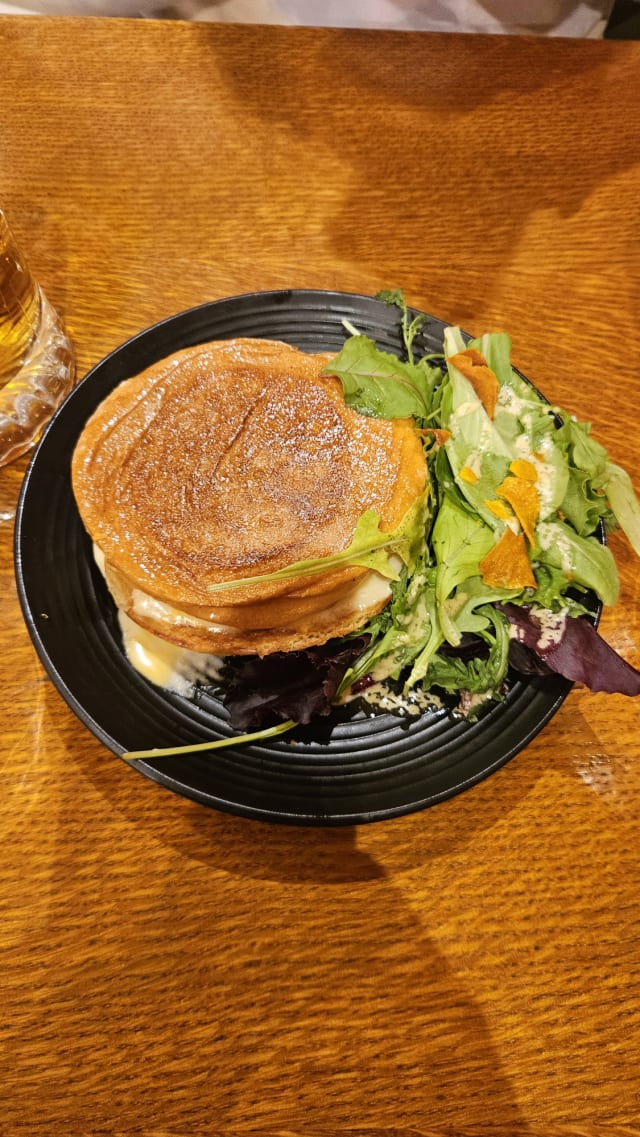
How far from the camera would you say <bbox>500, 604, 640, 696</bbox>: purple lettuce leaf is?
4.65 feet

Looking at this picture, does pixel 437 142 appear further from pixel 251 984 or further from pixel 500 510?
pixel 251 984

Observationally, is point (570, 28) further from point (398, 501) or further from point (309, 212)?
point (398, 501)

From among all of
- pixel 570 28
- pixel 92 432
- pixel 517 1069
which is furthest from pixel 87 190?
pixel 517 1069

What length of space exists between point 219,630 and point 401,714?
42 centimetres

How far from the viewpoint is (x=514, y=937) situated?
1357 mm

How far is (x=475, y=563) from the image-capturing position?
1.49m

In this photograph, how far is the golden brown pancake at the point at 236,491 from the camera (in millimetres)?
1429

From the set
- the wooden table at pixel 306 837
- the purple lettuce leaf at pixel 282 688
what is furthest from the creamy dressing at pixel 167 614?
the wooden table at pixel 306 837

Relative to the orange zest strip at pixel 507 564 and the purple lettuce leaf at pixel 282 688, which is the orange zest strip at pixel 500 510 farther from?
the purple lettuce leaf at pixel 282 688

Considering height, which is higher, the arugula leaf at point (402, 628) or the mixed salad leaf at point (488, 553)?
the mixed salad leaf at point (488, 553)

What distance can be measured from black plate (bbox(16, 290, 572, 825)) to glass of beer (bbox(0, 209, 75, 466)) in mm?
167

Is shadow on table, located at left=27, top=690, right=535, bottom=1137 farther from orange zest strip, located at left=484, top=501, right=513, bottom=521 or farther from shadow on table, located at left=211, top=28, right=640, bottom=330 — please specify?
shadow on table, located at left=211, top=28, right=640, bottom=330

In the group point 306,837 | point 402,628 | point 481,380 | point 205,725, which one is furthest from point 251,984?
point 481,380

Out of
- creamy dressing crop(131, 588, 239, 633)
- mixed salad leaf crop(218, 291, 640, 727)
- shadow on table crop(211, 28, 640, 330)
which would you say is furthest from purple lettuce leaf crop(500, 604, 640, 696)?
shadow on table crop(211, 28, 640, 330)
